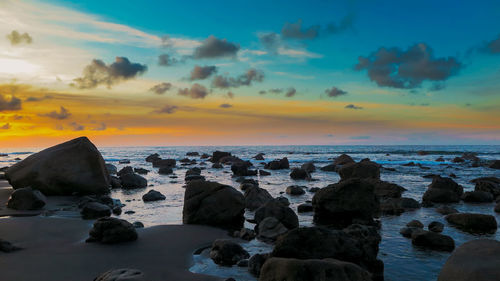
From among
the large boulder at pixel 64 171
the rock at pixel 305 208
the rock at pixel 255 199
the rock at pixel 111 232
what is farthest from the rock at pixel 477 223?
the large boulder at pixel 64 171

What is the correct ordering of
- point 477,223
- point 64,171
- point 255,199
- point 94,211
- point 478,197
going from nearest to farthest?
1. point 477,223
2. point 94,211
3. point 255,199
4. point 478,197
5. point 64,171

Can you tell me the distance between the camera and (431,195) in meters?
18.5

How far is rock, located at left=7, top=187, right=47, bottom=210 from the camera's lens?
14.7 m

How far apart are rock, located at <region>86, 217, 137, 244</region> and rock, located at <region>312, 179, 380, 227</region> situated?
23.9 feet

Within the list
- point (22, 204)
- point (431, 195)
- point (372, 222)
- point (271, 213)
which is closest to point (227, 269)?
point (271, 213)

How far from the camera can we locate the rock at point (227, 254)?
8.54 meters

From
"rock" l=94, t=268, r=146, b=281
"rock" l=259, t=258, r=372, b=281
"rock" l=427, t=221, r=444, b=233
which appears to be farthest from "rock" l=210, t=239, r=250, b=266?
"rock" l=427, t=221, r=444, b=233

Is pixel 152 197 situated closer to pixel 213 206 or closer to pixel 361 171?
pixel 213 206

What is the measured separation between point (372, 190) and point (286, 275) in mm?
9500

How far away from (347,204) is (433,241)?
4303 mm

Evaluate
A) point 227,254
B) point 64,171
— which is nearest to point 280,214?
point 227,254

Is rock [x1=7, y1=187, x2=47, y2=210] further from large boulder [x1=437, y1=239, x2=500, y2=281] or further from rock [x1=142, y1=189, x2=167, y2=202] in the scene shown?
large boulder [x1=437, y1=239, x2=500, y2=281]

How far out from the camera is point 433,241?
9.91m

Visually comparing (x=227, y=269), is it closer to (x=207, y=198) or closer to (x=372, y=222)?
(x=207, y=198)
